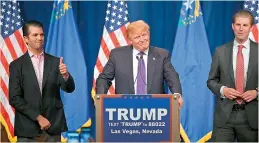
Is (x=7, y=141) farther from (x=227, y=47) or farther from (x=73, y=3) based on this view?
(x=227, y=47)

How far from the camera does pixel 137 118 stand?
3133 millimetres

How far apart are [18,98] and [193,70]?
7.65 ft

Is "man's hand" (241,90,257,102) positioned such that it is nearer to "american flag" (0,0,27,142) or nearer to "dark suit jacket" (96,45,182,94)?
"dark suit jacket" (96,45,182,94)

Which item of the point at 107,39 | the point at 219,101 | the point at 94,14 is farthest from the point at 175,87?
the point at 94,14

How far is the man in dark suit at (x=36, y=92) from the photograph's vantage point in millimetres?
4082

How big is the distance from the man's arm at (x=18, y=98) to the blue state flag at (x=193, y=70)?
214 cm

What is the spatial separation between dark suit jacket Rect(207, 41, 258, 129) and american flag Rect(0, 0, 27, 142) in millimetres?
2620

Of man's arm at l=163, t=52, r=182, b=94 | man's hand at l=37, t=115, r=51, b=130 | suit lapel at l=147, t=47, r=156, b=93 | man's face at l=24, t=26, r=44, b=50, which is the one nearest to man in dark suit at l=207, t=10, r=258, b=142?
man's arm at l=163, t=52, r=182, b=94

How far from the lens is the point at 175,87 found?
3779 millimetres

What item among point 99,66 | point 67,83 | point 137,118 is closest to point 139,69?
point 67,83

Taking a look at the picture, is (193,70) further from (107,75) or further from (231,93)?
(107,75)

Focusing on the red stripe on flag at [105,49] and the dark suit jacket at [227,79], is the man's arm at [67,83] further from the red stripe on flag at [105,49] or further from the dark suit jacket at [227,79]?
the red stripe on flag at [105,49]

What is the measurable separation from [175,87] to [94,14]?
2505mm

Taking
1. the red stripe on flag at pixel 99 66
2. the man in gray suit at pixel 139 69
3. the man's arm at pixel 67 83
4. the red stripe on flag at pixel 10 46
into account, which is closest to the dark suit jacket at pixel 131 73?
the man in gray suit at pixel 139 69
